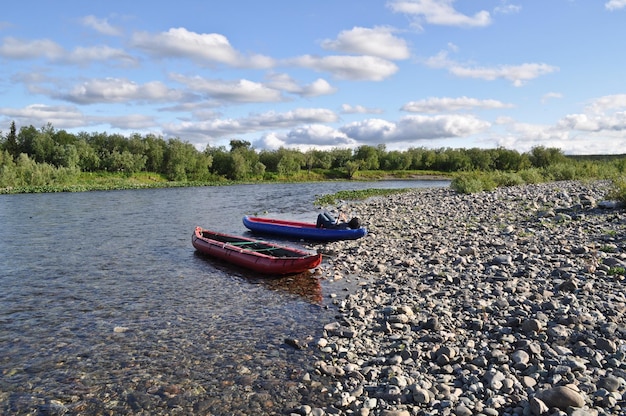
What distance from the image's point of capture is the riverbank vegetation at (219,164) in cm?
5863

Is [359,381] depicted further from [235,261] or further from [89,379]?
[235,261]

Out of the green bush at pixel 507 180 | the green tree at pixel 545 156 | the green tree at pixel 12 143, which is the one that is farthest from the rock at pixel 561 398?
the green tree at pixel 12 143

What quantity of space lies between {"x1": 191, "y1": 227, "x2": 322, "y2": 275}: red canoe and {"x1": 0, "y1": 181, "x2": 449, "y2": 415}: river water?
46 cm

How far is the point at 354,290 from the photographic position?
48.2 ft

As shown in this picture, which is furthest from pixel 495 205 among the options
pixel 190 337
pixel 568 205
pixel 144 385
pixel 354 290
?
pixel 144 385

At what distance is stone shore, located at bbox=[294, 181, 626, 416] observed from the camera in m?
7.09

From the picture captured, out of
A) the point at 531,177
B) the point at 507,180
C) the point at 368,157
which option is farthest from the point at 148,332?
the point at 368,157

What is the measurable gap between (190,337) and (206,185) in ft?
286

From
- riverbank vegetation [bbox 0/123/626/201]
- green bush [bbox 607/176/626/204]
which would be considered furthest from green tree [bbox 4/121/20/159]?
green bush [bbox 607/176/626/204]

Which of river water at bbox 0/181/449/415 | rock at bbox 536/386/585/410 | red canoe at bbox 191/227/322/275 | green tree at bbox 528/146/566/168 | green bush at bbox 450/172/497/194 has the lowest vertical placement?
river water at bbox 0/181/449/415

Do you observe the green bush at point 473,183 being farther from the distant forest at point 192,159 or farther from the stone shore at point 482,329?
the distant forest at point 192,159

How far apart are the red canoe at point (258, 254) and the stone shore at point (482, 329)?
4.04 feet

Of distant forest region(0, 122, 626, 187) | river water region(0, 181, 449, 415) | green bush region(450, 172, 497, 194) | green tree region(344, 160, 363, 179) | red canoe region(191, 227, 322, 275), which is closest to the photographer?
river water region(0, 181, 449, 415)

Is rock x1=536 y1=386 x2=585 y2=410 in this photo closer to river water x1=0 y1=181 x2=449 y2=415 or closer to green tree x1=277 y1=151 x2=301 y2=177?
river water x1=0 y1=181 x2=449 y2=415
